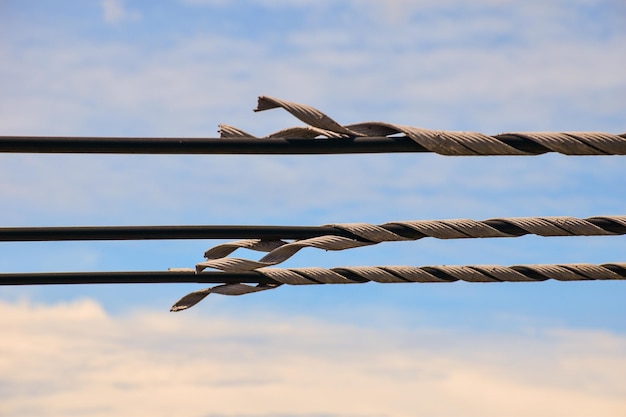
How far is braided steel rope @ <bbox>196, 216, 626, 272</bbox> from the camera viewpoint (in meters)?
4.48

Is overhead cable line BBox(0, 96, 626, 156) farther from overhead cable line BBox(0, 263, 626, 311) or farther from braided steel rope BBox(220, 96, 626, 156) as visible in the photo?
overhead cable line BBox(0, 263, 626, 311)

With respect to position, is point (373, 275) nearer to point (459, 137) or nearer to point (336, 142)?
point (336, 142)

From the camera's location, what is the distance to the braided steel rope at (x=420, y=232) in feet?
14.7

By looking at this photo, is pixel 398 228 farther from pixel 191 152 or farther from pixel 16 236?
pixel 16 236

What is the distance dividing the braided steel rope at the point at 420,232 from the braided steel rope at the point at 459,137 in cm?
33

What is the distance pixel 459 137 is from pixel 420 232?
0.49 meters

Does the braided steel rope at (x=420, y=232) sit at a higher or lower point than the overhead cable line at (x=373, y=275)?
higher

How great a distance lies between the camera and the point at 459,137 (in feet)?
14.7

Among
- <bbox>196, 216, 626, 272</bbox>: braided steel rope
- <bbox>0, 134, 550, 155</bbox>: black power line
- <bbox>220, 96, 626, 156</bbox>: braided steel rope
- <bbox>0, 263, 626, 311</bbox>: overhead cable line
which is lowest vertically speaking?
<bbox>0, 263, 626, 311</bbox>: overhead cable line

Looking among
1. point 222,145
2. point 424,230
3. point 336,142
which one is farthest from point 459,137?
point 222,145

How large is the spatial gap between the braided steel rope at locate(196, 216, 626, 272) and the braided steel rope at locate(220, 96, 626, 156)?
1.07 ft

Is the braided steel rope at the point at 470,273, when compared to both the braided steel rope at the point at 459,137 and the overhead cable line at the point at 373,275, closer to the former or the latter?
the overhead cable line at the point at 373,275

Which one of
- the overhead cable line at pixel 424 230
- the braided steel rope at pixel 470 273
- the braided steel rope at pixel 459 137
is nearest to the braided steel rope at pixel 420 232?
the overhead cable line at pixel 424 230

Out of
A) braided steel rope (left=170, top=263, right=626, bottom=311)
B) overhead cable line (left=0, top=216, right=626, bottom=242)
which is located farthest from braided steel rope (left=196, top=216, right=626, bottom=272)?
braided steel rope (left=170, top=263, right=626, bottom=311)
